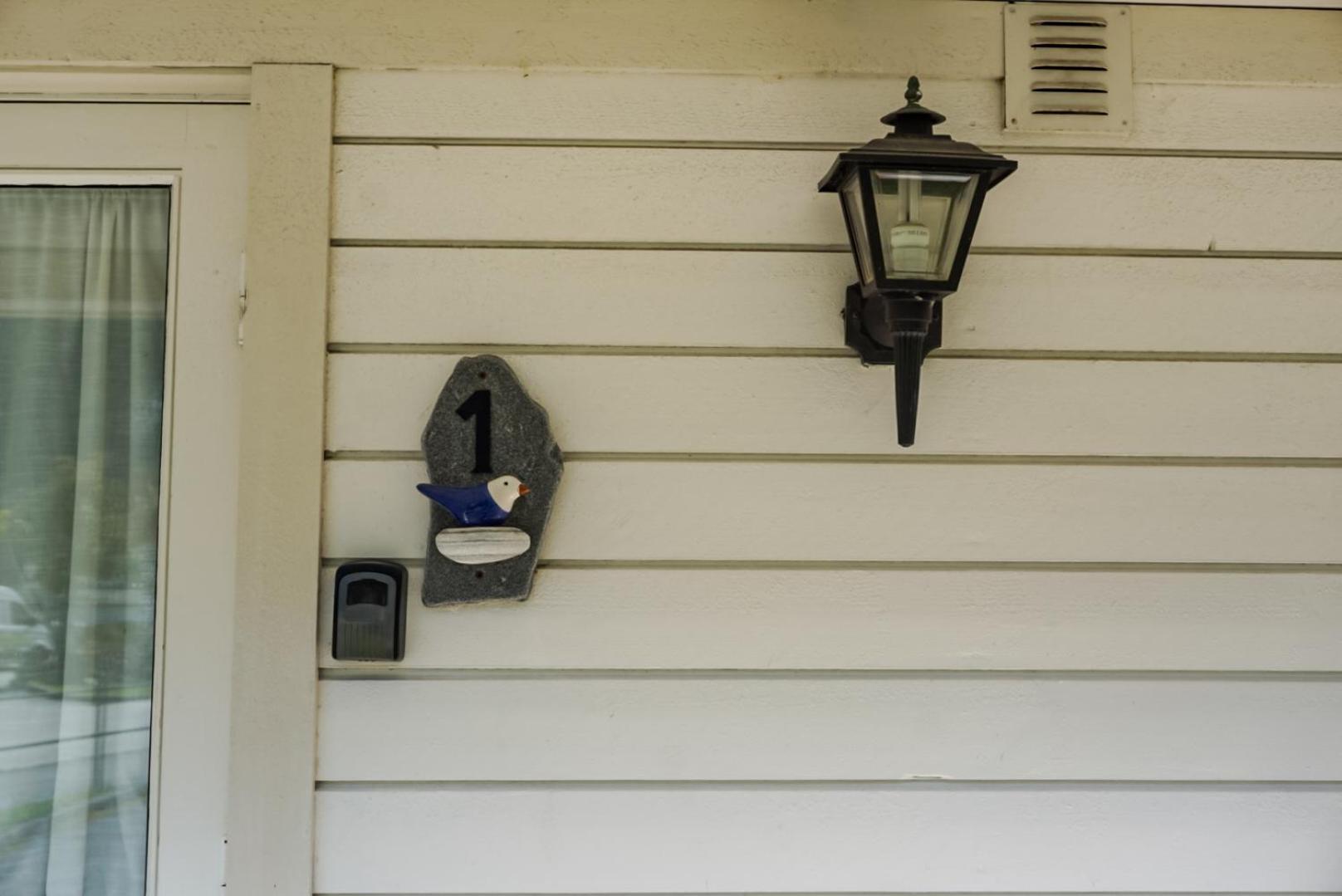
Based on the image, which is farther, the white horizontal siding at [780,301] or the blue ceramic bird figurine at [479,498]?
the white horizontal siding at [780,301]

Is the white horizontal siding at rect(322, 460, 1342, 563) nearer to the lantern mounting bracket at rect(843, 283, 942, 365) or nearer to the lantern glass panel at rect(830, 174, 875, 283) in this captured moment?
the lantern mounting bracket at rect(843, 283, 942, 365)

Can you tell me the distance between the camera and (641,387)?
172cm

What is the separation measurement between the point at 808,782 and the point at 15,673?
1.35 m

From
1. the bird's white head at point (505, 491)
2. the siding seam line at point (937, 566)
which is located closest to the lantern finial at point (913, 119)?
the siding seam line at point (937, 566)

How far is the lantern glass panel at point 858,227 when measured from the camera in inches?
61.9

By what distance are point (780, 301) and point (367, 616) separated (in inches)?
33.6

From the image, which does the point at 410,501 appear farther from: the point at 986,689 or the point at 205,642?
the point at 986,689

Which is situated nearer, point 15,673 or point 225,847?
point 225,847

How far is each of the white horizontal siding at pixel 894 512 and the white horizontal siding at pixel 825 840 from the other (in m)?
0.39

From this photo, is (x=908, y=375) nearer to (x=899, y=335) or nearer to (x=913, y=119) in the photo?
(x=899, y=335)

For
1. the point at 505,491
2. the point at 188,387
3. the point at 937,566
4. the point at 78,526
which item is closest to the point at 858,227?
the point at 937,566

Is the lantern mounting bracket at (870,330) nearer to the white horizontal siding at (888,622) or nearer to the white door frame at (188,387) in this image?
the white horizontal siding at (888,622)

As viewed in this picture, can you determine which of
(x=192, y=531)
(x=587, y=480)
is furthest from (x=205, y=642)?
(x=587, y=480)

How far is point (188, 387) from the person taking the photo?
1.75 m
